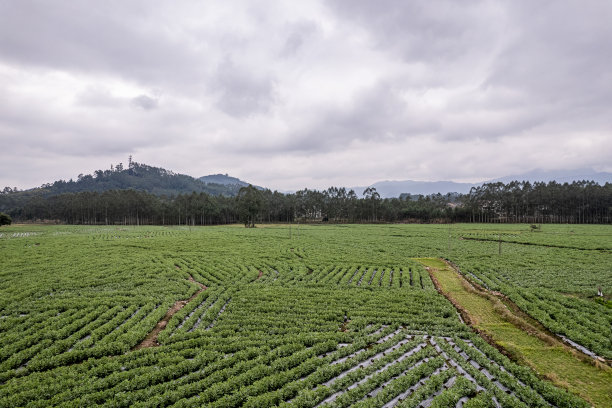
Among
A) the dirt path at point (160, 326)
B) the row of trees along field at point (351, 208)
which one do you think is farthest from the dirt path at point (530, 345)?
the row of trees along field at point (351, 208)

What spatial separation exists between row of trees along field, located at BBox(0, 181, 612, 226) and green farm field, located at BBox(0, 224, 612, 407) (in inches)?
3269

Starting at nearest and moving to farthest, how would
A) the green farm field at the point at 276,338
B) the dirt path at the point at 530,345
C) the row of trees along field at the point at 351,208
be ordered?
1. the green farm field at the point at 276,338
2. the dirt path at the point at 530,345
3. the row of trees along field at the point at 351,208

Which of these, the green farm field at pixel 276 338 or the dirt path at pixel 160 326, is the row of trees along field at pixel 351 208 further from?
the dirt path at pixel 160 326

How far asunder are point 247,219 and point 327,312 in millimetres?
86117

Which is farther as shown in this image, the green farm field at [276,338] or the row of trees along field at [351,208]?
the row of trees along field at [351,208]

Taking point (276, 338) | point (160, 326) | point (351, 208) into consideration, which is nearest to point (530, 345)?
point (276, 338)

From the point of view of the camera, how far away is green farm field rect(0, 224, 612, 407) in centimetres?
983

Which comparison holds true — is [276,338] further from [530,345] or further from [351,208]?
[351,208]

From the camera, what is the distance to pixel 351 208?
14238 cm

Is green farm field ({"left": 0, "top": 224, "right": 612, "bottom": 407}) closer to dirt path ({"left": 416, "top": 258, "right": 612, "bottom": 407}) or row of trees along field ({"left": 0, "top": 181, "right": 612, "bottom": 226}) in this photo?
dirt path ({"left": 416, "top": 258, "right": 612, "bottom": 407})

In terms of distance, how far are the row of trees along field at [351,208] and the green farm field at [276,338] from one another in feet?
272

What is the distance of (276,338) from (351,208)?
131 meters

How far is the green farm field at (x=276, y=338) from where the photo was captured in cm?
983

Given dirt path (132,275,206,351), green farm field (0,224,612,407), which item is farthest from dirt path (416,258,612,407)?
dirt path (132,275,206,351)
